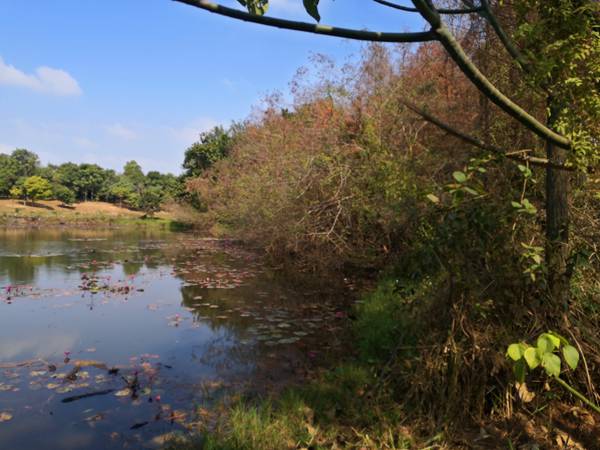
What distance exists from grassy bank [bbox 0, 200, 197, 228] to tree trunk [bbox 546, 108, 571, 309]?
34.3 m

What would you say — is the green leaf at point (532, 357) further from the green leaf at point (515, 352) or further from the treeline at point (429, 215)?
the treeline at point (429, 215)

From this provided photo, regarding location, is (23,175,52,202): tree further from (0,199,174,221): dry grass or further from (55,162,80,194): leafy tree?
(55,162,80,194): leafy tree

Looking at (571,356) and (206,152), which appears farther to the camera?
(206,152)

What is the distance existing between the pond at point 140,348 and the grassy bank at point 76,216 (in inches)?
993

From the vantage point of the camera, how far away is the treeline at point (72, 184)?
52.8 metres

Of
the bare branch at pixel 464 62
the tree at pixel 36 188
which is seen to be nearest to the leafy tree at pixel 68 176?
the tree at pixel 36 188

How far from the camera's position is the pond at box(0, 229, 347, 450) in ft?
15.9

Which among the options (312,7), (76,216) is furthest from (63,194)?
(312,7)

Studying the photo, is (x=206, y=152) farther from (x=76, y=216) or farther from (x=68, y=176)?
(x=68, y=176)

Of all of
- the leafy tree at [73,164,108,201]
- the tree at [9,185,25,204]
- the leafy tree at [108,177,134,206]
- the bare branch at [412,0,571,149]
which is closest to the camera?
the bare branch at [412,0,571,149]

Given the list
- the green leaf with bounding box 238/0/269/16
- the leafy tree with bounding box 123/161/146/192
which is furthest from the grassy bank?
the green leaf with bounding box 238/0/269/16

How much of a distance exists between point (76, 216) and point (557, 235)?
1989 inches

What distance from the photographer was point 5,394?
5531mm

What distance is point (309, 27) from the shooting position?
1298 millimetres
